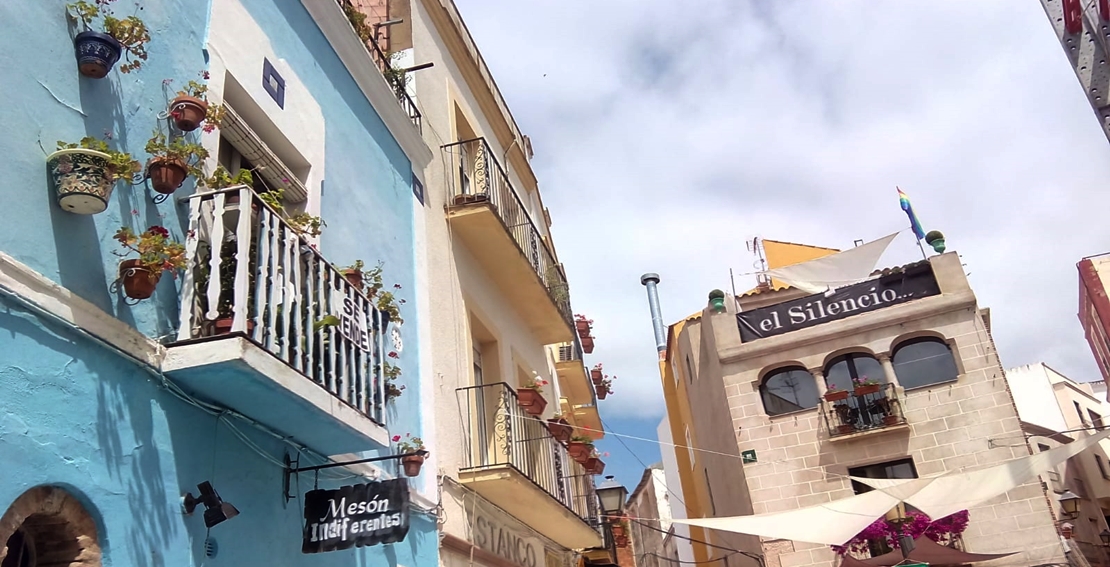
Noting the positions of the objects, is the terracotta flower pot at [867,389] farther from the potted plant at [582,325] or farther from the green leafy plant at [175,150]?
the green leafy plant at [175,150]

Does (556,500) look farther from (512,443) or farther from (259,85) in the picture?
(259,85)

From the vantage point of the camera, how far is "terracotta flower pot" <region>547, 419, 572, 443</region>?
32.0 ft

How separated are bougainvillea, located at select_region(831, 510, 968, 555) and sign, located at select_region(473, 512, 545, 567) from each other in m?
6.91

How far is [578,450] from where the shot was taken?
10.2 meters

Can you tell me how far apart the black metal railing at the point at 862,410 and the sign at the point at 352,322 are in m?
12.6

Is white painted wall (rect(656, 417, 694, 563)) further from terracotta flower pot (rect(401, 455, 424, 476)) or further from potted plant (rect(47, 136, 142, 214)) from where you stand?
potted plant (rect(47, 136, 142, 214))

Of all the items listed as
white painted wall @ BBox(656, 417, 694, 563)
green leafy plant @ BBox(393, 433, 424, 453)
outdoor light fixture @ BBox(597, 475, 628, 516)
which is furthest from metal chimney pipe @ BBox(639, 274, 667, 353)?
green leafy plant @ BBox(393, 433, 424, 453)

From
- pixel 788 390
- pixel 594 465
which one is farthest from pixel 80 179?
pixel 788 390

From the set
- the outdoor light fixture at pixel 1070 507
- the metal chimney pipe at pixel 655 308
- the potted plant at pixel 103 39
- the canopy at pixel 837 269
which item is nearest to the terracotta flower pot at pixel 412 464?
the potted plant at pixel 103 39

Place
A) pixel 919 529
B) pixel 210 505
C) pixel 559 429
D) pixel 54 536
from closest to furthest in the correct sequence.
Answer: pixel 54 536, pixel 210 505, pixel 559 429, pixel 919 529

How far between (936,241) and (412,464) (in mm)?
14293

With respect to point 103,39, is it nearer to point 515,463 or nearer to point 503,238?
point 515,463

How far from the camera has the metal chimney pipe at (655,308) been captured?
101ft

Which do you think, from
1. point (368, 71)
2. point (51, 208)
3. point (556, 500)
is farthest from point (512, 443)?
point (51, 208)
